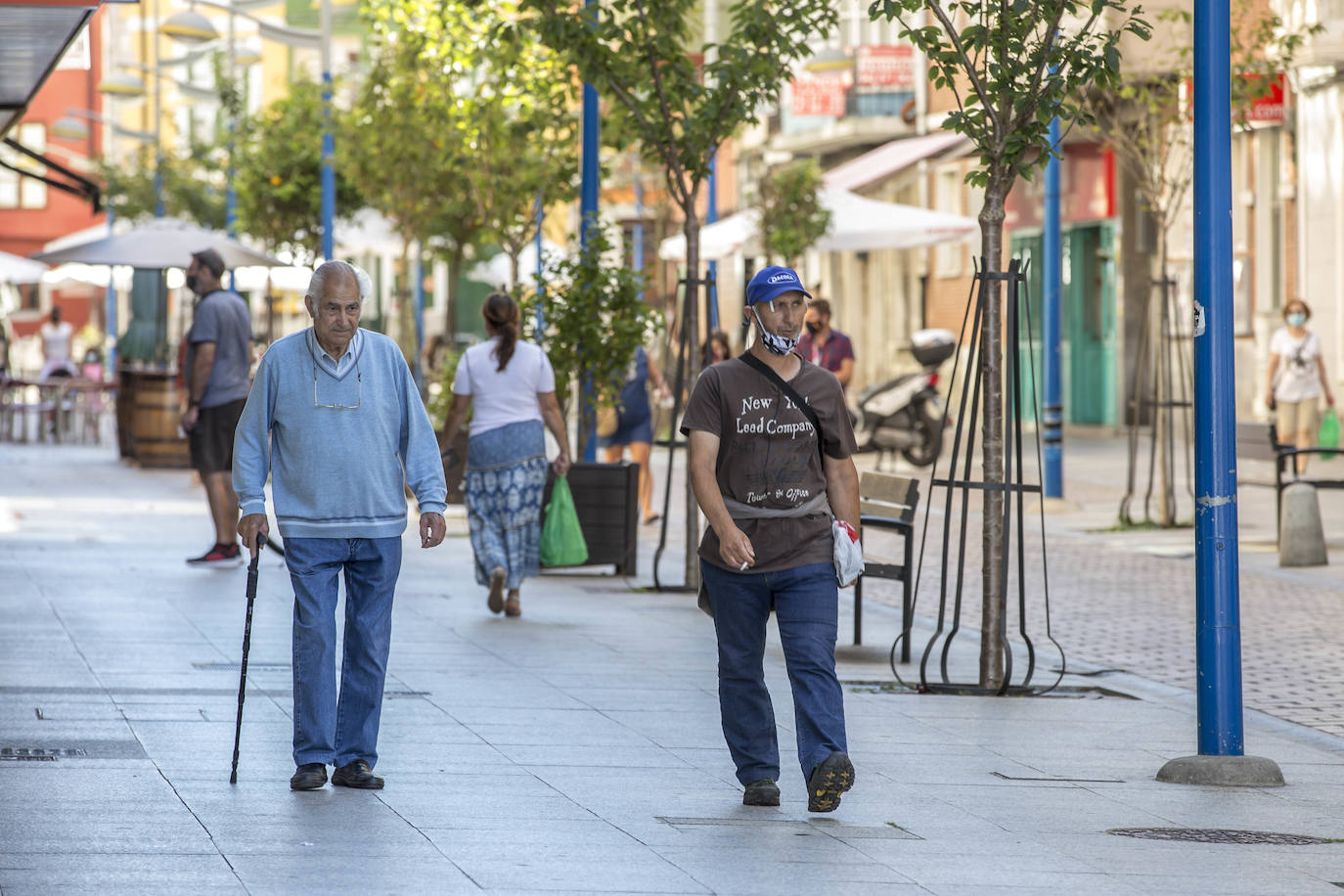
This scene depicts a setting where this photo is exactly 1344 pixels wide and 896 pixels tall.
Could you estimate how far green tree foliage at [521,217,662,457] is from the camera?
51.8 ft

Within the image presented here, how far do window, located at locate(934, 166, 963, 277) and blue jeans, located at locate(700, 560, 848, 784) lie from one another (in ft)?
106

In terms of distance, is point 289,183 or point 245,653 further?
point 289,183

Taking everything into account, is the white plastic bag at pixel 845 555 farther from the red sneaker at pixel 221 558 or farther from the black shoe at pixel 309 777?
the red sneaker at pixel 221 558

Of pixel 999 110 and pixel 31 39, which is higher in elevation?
pixel 31 39

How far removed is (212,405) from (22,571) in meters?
1.71

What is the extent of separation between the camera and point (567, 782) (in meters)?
7.70

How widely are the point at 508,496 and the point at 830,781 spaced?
606 centimetres

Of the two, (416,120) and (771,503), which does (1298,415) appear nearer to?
(416,120)

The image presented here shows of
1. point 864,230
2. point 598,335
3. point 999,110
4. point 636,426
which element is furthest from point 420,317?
point 999,110

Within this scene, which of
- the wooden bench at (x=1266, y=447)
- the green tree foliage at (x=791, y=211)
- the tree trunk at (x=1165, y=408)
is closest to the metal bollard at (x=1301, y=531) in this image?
the wooden bench at (x=1266, y=447)

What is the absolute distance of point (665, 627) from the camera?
41.7 ft

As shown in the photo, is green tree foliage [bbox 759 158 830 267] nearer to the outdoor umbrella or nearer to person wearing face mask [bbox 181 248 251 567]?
the outdoor umbrella

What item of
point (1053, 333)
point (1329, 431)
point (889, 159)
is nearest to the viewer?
point (1053, 333)

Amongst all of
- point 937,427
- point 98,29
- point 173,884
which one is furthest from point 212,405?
point 98,29
